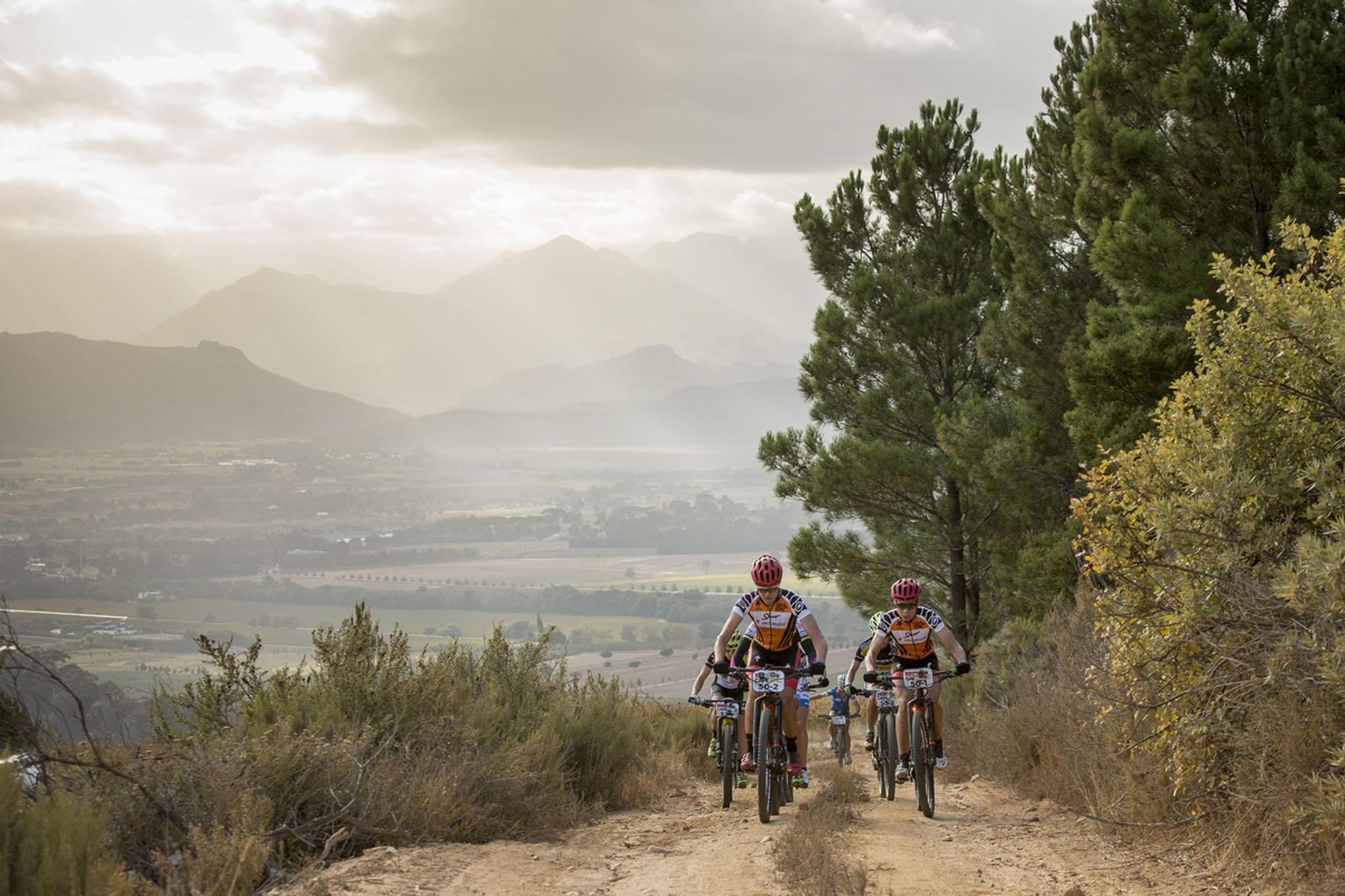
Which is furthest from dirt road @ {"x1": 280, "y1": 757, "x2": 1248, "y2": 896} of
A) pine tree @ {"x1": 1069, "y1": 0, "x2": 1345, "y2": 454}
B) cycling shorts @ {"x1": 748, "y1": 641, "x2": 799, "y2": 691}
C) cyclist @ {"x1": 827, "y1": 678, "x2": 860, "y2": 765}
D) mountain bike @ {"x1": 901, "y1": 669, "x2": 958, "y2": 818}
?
pine tree @ {"x1": 1069, "y1": 0, "x2": 1345, "y2": 454}

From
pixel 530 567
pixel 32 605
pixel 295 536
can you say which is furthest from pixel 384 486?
pixel 32 605

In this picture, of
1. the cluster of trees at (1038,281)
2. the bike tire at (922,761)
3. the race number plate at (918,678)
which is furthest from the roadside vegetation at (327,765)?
the cluster of trees at (1038,281)

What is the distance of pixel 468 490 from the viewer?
169125 millimetres

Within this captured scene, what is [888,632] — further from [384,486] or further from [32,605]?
[384,486]

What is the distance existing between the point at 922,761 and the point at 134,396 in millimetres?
169699

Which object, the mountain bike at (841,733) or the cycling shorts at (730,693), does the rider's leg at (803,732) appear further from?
the mountain bike at (841,733)

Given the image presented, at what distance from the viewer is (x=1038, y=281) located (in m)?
17.1

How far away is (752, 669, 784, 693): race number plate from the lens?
9.04 meters

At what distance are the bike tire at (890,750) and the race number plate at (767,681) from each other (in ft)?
5.31

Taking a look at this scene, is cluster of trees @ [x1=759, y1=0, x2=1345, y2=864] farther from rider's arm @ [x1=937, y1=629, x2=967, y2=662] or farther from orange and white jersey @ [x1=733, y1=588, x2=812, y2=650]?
orange and white jersey @ [x1=733, y1=588, x2=812, y2=650]

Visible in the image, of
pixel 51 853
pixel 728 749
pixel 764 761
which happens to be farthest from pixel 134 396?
pixel 51 853

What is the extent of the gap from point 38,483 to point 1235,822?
401ft

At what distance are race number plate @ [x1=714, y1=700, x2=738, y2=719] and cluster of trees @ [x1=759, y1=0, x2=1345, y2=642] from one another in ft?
13.7

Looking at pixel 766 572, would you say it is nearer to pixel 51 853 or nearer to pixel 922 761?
pixel 922 761
